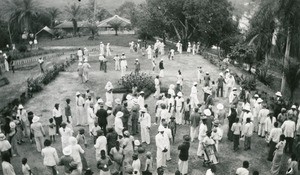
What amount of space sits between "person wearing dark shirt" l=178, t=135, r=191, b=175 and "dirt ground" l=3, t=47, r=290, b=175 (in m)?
0.61

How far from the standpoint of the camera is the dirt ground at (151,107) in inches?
427

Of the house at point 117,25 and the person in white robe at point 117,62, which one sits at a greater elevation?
the house at point 117,25

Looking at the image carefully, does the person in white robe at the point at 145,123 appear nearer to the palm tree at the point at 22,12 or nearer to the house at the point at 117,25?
the palm tree at the point at 22,12

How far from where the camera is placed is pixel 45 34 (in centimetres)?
5309

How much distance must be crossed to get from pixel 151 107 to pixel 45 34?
42.1 metres

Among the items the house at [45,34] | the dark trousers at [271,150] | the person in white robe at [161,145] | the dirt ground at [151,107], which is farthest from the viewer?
the house at [45,34]

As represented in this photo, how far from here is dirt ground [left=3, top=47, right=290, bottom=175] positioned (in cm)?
1084

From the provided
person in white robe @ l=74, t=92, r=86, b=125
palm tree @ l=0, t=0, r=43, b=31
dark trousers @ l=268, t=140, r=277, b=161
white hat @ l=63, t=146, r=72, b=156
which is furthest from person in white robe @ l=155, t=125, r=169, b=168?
palm tree @ l=0, t=0, r=43, b=31

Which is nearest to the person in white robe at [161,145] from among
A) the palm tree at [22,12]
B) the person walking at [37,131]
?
the person walking at [37,131]

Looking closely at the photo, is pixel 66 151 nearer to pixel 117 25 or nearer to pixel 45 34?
pixel 117 25

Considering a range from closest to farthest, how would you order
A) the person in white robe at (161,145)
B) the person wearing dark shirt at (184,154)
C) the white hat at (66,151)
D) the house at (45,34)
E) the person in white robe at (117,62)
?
the white hat at (66,151)
the person wearing dark shirt at (184,154)
the person in white robe at (161,145)
the person in white robe at (117,62)
the house at (45,34)

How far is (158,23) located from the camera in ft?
115

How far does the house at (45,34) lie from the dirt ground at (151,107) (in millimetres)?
25923

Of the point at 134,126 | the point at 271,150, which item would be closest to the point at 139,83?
the point at 134,126
